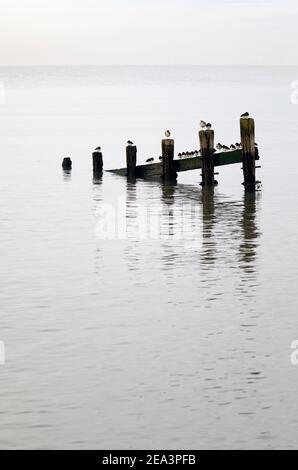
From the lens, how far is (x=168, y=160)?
A: 41.8m

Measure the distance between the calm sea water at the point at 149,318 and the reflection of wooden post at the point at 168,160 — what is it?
55 centimetres

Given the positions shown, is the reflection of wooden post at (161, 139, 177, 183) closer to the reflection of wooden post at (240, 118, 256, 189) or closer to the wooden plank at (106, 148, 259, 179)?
the wooden plank at (106, 148, 259, 179)

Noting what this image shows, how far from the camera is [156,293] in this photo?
24.5 m

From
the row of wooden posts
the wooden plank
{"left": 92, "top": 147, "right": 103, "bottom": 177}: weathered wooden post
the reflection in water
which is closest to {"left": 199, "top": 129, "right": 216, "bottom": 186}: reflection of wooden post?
the row of wooden posts

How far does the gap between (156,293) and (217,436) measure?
8.44 meters

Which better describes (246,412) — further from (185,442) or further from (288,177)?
(288,177)

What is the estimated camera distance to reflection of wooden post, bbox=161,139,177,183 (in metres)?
40.6

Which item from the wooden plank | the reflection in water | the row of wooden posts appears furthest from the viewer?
the wooden plank

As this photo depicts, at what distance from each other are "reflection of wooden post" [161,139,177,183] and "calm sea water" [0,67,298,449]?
21.6 inches

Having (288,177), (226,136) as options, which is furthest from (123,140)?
(288,177)

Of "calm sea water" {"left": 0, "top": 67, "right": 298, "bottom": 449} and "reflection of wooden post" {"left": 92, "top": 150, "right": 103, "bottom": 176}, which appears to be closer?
"calm sea water" {"left": 0, "top": 67, "right": 298, "bottom": 449}

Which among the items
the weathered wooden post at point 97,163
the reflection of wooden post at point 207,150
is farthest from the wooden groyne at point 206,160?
the weathered wooden post at point 97,163

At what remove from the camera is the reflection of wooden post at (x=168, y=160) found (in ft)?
133

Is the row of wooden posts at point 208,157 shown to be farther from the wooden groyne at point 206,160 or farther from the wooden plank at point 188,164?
the wooden plank at point 188,164
